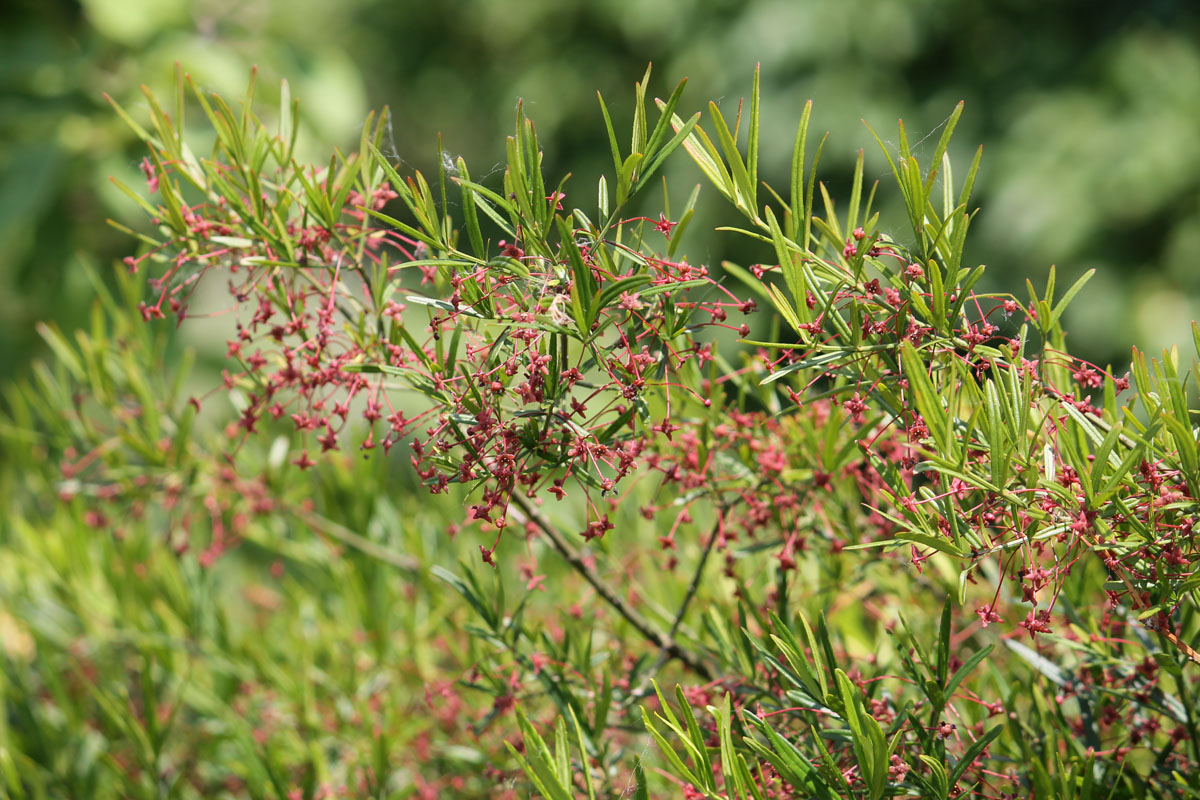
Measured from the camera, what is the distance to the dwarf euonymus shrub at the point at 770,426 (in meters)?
0.22

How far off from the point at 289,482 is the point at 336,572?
6 cm

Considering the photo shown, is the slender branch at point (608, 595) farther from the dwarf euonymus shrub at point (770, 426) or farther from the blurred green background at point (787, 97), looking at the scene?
the blurred green background at point (787, 97)

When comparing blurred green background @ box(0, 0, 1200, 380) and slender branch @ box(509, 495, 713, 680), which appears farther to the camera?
blurred green background @ box(0, 0, 1200, 380)

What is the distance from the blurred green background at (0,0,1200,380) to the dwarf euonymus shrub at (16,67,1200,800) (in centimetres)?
74

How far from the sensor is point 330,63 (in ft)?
4.37

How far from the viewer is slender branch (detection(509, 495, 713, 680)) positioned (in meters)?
0.30

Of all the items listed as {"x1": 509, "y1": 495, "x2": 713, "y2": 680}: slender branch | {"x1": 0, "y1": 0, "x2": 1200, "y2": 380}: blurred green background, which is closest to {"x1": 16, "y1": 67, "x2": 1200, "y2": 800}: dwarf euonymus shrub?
{"x1": 509, "y1": 495, "x2": 713, "y2": 680}: slender branch

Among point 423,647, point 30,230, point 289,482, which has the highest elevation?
point 30,230

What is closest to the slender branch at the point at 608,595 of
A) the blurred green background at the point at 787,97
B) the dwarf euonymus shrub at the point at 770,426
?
the dwarf euonymus shrub at the point at 770,426

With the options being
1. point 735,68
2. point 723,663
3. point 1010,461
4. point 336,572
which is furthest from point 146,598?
point 735,68

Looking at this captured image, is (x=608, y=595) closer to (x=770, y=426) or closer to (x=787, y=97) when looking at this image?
(x=770, y=426)

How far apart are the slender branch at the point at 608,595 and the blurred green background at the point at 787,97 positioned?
0.75 meters

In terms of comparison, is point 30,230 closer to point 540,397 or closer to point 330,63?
point 330,63

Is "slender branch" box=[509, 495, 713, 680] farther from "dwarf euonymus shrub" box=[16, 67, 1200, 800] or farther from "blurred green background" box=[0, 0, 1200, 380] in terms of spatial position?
"blurred green background" box=[0, 0, 1200, 380]
